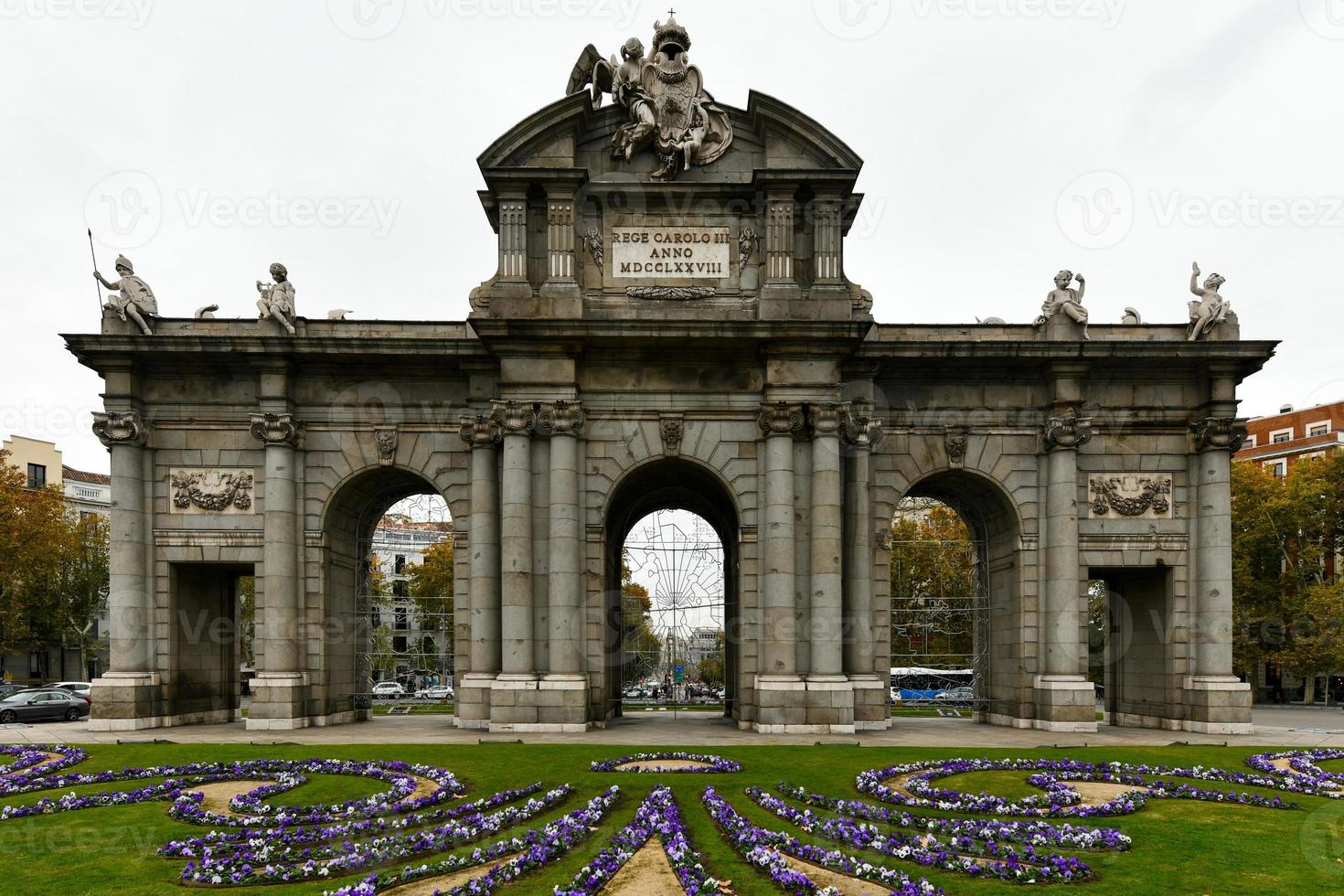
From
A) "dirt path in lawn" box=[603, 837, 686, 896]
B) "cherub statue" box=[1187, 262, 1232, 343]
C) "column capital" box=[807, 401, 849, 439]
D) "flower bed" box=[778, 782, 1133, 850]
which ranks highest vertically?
"cherub statue" box=[1187, 262, 1232, 343]

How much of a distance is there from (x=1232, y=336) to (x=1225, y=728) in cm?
1109

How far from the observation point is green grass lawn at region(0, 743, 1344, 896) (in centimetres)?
1155

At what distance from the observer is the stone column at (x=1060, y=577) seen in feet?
88.4

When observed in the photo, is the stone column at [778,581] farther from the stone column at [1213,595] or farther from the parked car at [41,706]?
the parked car at [41,706]

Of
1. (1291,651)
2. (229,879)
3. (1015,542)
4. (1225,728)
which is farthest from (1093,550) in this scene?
(1291,651)

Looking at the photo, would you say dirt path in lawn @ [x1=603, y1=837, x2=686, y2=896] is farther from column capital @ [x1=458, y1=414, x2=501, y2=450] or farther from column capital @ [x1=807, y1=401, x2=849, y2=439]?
column capital @ [x1=458, y1=414, x2=501, y2=450]

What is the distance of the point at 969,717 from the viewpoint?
34.1 meters

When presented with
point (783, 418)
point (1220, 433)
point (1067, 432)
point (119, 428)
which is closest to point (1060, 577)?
point (1067, 432)

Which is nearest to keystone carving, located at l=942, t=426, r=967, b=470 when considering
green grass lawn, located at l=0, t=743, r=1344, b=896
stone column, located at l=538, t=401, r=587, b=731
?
green grass lawn, located at l=0, t=743, r=1344, b=896

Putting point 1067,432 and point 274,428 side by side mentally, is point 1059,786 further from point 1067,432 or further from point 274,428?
point 274,428

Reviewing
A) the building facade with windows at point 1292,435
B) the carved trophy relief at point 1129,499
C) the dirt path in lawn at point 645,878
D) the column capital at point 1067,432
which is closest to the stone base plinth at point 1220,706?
the carved trophy relief at point 1129,499

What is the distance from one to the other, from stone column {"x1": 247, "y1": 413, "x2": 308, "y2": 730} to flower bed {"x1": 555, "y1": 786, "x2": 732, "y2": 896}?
49.9ft

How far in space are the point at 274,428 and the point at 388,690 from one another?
2970cm

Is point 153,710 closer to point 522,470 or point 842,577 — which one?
point 522,470
